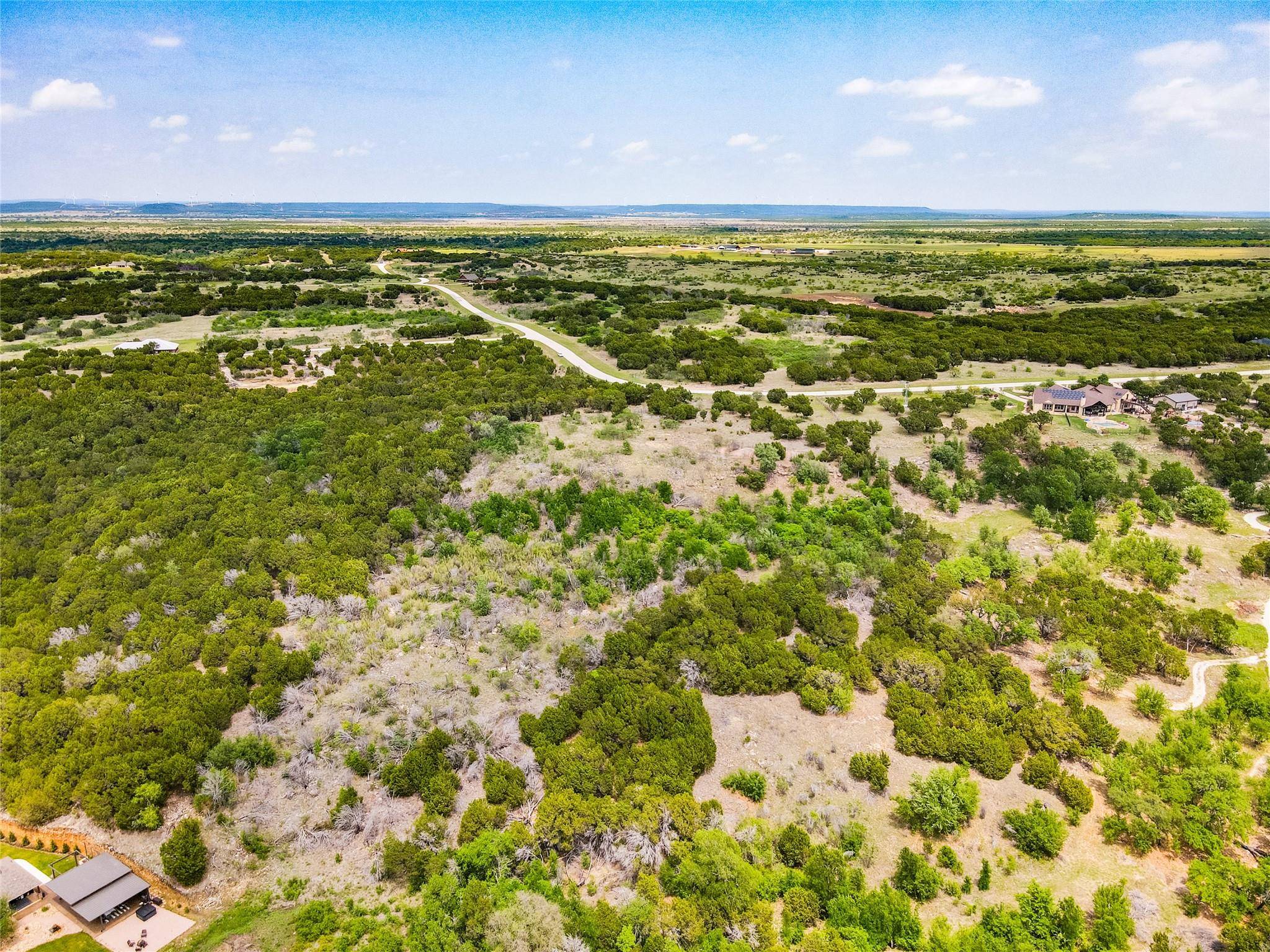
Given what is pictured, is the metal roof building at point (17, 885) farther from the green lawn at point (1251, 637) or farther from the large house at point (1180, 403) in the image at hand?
the large house at point (1180, 403)

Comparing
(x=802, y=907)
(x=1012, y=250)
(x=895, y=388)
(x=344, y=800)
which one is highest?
(x=1012, y=250)

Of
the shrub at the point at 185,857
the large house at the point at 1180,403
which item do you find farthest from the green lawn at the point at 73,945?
the large house at the point at 1180,403

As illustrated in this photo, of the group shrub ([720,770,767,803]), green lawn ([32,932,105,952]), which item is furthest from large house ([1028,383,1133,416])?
green lawn ([32,932,105,952])

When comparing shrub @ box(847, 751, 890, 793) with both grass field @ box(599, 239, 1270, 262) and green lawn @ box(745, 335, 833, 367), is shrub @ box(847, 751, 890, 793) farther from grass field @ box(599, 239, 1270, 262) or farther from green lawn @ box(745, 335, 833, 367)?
grass field @ box(599, 239, 1270, 262)

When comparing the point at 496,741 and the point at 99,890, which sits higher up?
the point at 496,741

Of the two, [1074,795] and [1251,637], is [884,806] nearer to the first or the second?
[1074,795]

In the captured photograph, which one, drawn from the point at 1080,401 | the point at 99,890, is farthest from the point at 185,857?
the point at 1080,401

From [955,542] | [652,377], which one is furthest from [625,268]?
[955,542]
